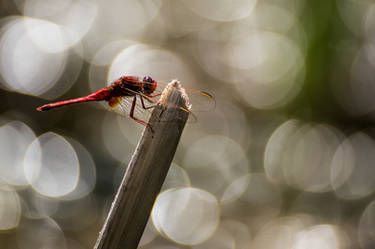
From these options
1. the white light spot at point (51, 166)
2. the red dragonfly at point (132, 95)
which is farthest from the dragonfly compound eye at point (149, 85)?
the white light spot at point (51, 166)

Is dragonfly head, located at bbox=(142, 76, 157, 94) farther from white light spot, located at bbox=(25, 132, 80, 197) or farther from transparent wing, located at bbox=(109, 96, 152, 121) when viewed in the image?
white light spot, located at bbox=(25, 132, 80, 197)

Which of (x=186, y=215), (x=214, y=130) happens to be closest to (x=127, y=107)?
(x=186, y=215)

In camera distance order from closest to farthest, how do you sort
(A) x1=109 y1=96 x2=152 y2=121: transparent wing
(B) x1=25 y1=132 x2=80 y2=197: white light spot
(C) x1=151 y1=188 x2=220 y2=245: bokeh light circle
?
(A) x1=109 y1=96 x2=152 y2=121: transparent wing
(C) x1=151 y1=188 x2=220 y2=245: bokeh light circle
(B) x1=25 y1=132 x2=80 y2=197: white light spot

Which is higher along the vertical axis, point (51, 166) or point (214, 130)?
point (214, 130)

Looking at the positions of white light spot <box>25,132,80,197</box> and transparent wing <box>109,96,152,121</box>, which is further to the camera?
white light spot <box>25,132,80,197</box>

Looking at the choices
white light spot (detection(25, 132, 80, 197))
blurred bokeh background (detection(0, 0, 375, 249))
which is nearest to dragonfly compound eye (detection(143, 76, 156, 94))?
blurred bokeh background (detection(0, 0, 375, 249))

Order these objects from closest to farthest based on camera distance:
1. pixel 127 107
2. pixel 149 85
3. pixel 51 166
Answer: pixel 149 85, pixel 127 107, pixel 51 166

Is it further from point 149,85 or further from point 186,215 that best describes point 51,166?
point 149,85

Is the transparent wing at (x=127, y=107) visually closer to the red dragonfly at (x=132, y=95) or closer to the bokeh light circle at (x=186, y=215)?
the red dragonfly at (x=132, y=95)

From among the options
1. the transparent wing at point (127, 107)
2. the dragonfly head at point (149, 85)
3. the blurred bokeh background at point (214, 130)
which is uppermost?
the blurred bokeh background at point (214, 130)
